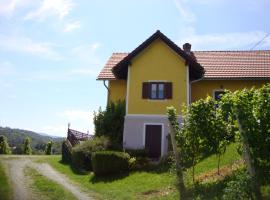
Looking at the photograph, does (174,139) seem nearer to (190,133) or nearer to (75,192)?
(190,133)

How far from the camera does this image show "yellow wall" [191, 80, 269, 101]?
28625 millimetres

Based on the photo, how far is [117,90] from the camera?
30.5 m

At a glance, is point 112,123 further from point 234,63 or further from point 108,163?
point 234,63

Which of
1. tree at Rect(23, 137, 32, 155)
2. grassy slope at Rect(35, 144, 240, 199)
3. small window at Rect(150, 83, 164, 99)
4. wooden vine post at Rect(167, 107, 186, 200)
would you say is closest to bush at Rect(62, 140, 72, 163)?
grassy slope at Rect(35, 144, 240, 199)

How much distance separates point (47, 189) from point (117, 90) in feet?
46.7

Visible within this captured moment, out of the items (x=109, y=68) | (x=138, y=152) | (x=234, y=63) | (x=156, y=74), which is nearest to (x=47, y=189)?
(x=138, y=152)

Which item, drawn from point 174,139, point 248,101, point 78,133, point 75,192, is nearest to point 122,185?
point 75,192

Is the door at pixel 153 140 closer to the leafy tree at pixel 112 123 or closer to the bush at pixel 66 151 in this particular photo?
→ the leafy tree at pixel 112 123

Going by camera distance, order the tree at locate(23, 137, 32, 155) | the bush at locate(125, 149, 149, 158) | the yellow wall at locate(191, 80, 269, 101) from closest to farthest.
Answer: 1. the bush at locate(125, 149, 149, 158)
2. the yellow wall at locate(191, 80, 269, 101)
3. the tree at locate(23, 137, 32, 155)

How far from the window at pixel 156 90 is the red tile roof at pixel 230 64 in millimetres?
3283

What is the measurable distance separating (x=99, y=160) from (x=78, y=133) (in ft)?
33.7

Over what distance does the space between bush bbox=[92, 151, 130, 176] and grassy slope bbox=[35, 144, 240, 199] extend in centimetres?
61

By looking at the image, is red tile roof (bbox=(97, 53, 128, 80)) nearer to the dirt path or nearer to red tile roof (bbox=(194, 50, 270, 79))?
red tile roof (bbox=(194, 50, 270, 79))

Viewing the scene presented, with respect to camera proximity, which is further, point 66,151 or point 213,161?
point 66,151
